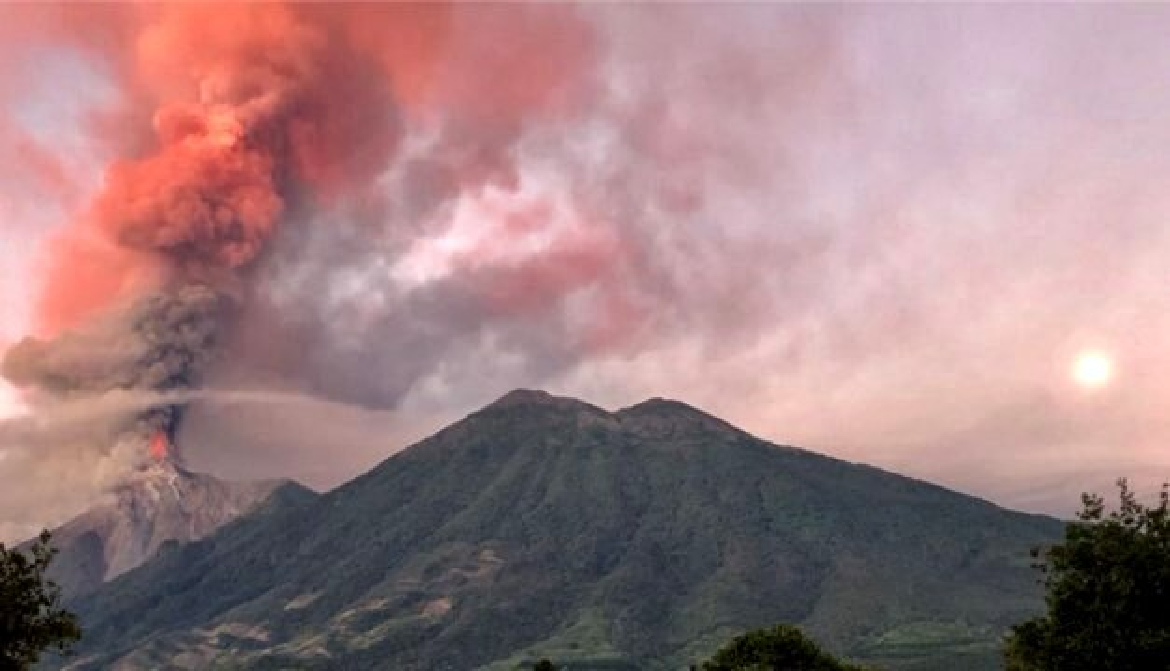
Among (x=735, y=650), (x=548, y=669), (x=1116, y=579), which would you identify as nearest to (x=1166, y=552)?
(x=1116, y=579)

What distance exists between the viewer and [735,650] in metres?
79.7

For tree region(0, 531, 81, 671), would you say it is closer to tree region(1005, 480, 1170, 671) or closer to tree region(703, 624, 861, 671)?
tree region(1005, 480, 1170, 671)

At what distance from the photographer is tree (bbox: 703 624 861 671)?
255 ft

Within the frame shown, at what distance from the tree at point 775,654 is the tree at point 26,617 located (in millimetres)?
47829

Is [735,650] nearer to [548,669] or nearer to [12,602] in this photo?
[548,669]

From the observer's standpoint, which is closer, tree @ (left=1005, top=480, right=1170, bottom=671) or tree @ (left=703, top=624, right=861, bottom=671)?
tree @ (left=1005, top=480, right=1170, bottom=671)

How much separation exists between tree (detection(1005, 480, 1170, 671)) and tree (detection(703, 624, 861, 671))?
106ft

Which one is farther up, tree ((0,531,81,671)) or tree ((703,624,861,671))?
tree ((0,531,81,671))

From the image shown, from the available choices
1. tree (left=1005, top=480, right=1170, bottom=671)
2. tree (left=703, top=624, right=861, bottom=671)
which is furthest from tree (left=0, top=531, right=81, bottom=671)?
tree (left=703, top=624, right=861, bottom=671)

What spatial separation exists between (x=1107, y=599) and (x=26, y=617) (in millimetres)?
42521

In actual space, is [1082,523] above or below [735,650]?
above

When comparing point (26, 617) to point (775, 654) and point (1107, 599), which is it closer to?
point (1107, 599)

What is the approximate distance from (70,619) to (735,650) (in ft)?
170

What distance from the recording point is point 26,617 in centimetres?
3897
